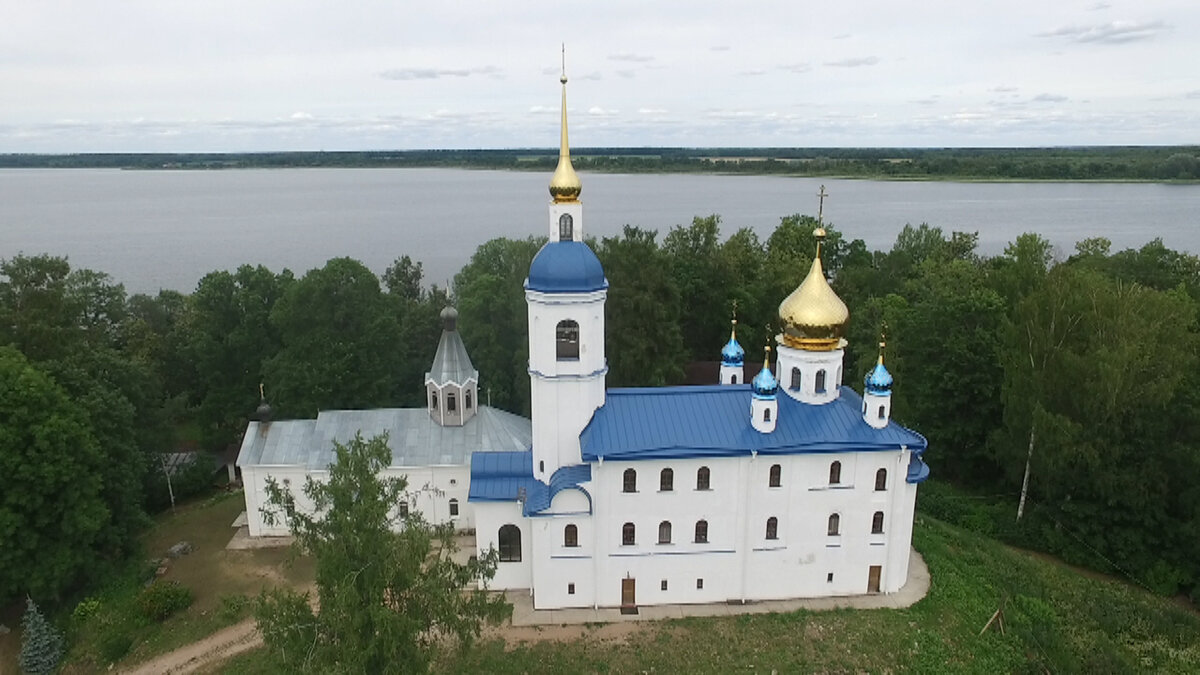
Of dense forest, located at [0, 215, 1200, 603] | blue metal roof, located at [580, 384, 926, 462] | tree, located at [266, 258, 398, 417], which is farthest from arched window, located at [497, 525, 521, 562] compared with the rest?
tree, located at [266, 258, 398, 417]

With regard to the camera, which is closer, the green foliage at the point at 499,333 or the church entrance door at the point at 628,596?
the church entrance door at the point at 628,596

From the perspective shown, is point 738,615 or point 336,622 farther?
point 738,615

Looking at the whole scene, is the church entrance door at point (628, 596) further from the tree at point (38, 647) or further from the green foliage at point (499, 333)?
the tree at point (38, 647)

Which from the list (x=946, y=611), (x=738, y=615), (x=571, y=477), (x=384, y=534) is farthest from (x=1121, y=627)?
(x=384, y=534)

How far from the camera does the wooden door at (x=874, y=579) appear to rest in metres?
19.4

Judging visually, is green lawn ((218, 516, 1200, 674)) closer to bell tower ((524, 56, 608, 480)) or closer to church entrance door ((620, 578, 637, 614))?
church entrance door ((620, 578, 637, 614))

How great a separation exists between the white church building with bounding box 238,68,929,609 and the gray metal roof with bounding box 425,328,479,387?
4264 millimetres

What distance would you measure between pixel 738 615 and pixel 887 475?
4.90 m

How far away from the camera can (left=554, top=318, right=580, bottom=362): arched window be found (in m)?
18.4

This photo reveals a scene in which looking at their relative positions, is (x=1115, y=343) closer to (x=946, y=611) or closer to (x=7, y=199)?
(x=946, y=611)

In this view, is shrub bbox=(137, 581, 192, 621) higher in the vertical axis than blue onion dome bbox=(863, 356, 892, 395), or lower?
lower

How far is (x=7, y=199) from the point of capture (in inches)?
5394

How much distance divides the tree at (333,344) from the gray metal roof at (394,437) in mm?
4168

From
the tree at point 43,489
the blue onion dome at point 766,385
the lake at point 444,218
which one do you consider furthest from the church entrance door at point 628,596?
the lake at point 444,218
